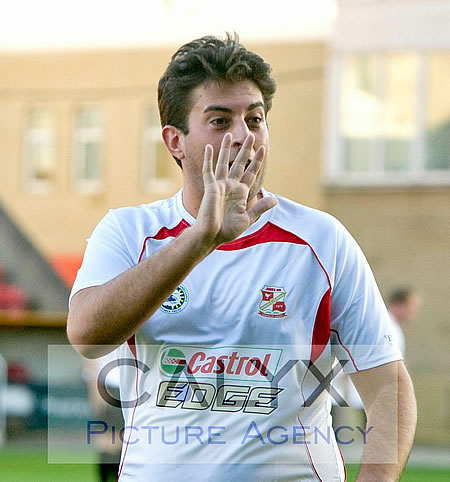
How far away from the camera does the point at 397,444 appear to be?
306cm

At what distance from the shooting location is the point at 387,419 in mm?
3133

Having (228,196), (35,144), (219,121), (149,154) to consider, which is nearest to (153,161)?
(149,154)

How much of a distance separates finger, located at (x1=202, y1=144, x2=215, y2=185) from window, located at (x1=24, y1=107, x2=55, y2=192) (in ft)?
71.1

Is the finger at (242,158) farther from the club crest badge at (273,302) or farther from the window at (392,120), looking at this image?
the window at (392,120)

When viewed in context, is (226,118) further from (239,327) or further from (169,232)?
(239,327)

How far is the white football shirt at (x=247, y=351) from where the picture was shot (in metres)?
3.12

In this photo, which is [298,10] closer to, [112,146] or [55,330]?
[112,146]

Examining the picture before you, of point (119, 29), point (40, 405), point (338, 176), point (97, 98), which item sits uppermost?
point (119, 29)

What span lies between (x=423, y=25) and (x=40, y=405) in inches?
427

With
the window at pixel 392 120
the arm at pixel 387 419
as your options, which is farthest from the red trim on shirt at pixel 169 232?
the window at pixel 392 120

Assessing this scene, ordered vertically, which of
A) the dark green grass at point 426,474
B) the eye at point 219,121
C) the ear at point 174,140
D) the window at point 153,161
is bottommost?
the dark green grass at point 426,474

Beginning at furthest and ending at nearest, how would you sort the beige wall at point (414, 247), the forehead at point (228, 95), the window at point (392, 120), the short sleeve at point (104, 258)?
the window at point (392, 120), the beige wall at point (414, 247), the forehead at point (228, 95), the short sleeve at point (104, 258)

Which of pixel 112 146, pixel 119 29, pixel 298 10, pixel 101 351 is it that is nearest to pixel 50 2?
pixel 119 29

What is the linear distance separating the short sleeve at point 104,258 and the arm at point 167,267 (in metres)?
0.06
